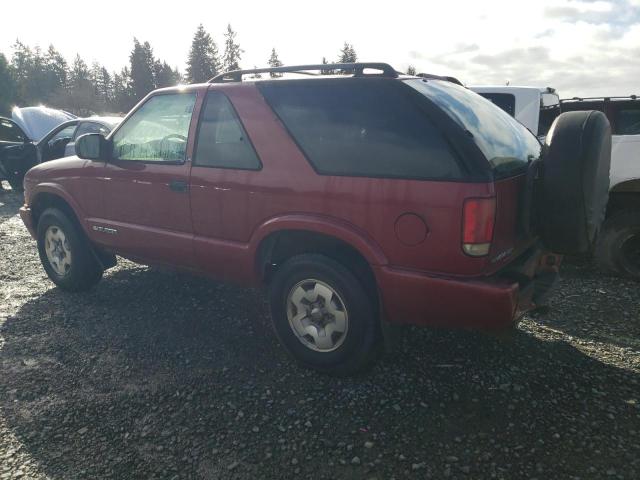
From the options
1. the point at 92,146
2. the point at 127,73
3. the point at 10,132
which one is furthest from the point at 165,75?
the point at 92,146

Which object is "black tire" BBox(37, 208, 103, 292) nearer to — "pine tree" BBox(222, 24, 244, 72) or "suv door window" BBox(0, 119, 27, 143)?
"suv door window" BBox(0, 119, 27, 143)

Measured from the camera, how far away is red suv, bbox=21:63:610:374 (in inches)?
98.2

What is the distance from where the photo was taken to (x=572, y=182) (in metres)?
2.51

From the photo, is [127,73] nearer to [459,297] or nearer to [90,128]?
[90,128]

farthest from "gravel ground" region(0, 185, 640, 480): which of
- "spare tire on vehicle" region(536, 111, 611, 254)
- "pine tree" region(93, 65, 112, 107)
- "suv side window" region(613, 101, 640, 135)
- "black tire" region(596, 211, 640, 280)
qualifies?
"pine tree" region(93, 65, 112, 107)

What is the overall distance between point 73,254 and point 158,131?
1586 millimetres

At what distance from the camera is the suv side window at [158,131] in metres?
3.55

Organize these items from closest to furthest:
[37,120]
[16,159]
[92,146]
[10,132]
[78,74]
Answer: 1. [92,146]
2. [16,159]
3. [10,132]
4. [37,120]
5. [78,74]

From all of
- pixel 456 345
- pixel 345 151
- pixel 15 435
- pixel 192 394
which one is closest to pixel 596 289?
pixel 456 345

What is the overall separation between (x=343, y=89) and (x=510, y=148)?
3.55ft

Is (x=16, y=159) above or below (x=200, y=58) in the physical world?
below

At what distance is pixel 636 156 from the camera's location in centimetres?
462

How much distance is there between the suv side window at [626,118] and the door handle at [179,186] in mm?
4576

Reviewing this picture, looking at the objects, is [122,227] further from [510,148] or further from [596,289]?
[596,289]
